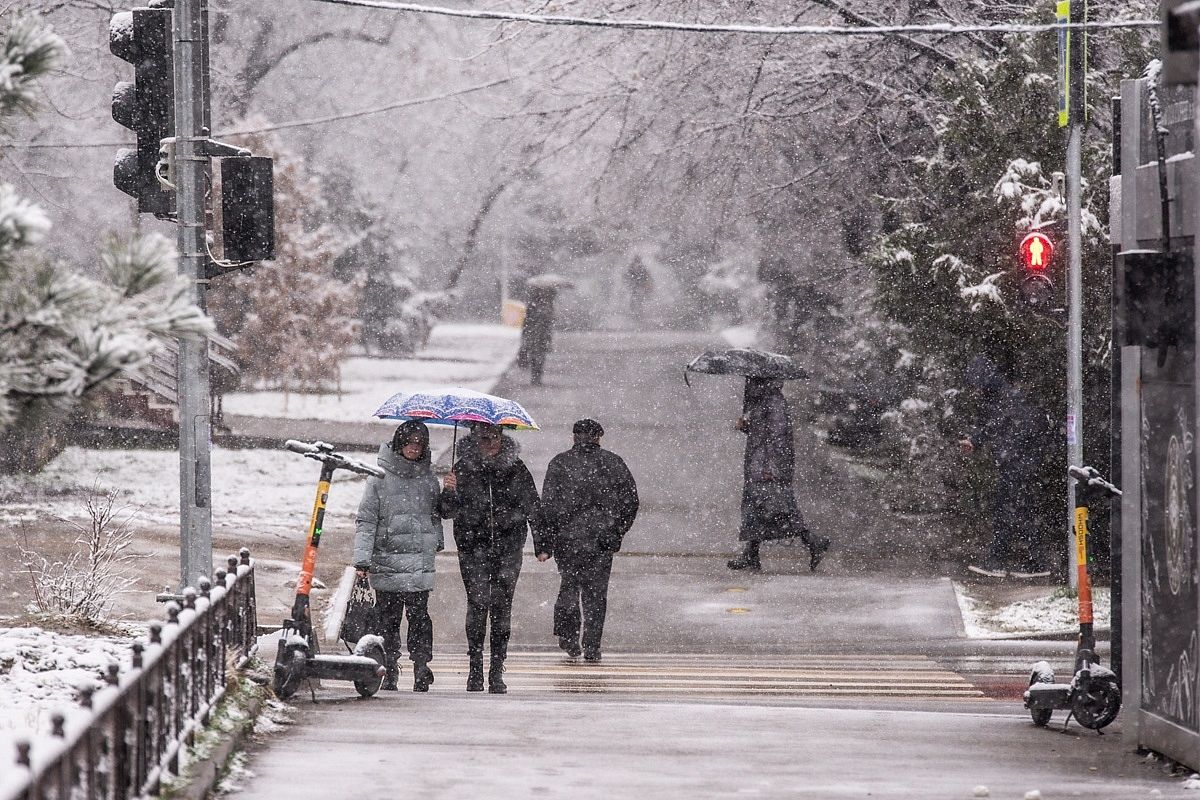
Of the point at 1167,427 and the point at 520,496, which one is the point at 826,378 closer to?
the point at 520,496

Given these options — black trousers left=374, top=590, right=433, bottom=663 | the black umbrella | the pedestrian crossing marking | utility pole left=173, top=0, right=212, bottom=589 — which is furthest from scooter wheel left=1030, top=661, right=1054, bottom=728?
the black umbrella

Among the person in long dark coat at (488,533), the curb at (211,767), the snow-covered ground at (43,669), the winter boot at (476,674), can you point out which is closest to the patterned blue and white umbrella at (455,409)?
the person in long dark coat at (488,533)

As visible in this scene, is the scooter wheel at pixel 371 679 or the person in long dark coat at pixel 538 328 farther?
the person in long dark coat at pixel 538 328

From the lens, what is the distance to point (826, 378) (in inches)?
1128

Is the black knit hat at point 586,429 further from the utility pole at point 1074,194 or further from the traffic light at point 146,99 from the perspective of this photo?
the utility pole at point 1074,194

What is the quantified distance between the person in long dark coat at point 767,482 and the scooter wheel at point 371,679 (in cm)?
664

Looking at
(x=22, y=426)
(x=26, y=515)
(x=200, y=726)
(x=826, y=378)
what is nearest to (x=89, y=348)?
(x=22, y=426)

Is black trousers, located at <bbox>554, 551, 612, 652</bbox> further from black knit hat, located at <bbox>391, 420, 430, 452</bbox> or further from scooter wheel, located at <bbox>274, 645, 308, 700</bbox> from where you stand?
scooter wheel, located at <bbox>274, 645, 308, 700</bbox>

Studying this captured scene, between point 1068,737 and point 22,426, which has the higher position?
point 22,426

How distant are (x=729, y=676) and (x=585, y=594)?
1220 mm

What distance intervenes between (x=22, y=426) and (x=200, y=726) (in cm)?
269

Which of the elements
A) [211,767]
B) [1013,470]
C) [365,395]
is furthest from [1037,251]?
[365,395]

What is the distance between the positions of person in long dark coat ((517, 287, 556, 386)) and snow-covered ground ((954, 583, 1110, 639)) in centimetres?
2203

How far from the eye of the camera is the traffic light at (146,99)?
9492mm
